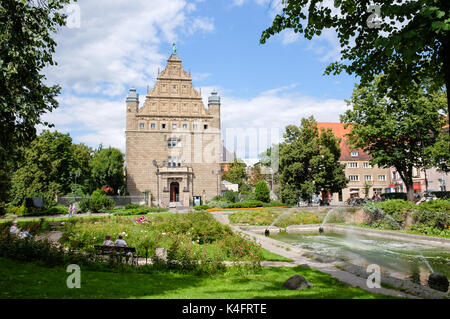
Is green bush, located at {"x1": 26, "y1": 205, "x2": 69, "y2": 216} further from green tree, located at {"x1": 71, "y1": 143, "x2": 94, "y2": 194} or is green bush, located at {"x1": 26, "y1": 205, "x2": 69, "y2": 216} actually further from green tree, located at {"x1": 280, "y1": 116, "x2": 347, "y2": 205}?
green tree, located at {"x1": 280, "y1": 116, "x2": 347, "y2": 205}

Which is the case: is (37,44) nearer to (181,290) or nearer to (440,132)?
(181,290)

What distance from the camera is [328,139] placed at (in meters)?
36.0

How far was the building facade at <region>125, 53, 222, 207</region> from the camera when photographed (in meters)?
44.2

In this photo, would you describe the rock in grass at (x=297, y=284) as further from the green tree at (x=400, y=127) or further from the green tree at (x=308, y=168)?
the green tree at (x=308, y=168)

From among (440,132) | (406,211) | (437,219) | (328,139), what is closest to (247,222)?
(406,211)

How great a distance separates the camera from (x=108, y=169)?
147 ft

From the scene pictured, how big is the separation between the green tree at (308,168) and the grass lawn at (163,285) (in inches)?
1002

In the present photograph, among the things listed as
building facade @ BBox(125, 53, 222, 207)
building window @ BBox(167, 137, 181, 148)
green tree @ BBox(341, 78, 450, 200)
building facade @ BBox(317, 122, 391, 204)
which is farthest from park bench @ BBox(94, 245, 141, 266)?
building facade @ BBox(317, 122, 391, 204)

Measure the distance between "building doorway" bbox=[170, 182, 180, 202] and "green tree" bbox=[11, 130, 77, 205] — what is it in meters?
15.6

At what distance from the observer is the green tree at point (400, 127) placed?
26594mm

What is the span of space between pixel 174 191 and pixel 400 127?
100 ft

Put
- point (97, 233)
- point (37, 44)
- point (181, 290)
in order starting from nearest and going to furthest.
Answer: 1. point (181, 290)
2. point (37, 44)
3. point (97, 233)

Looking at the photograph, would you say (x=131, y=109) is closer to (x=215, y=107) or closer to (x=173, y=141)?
(x=173, y=141)

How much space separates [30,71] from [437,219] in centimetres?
2167
